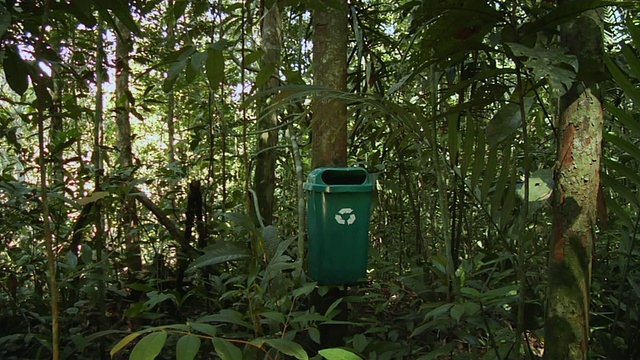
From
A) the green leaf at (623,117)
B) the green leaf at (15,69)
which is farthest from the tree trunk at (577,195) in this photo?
the green leaf at (15,69)

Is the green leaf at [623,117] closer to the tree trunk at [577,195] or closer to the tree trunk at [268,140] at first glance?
the tree trunk at [577,195]

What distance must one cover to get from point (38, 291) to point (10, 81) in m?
1.66

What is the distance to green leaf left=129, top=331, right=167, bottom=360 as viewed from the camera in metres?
0.80

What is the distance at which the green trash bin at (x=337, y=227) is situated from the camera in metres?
2.17

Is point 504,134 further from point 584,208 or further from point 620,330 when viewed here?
point 620,330

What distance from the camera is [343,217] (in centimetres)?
220

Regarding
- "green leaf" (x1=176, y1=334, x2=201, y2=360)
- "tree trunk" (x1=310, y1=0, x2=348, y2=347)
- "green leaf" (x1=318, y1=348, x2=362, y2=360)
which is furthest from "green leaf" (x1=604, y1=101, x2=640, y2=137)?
"tree trunk" (x1=310, y1=0, x2=348, y2=347)

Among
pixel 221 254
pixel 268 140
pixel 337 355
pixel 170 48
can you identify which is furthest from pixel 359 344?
pixel 170 48

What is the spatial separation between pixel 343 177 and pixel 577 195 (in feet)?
4.47

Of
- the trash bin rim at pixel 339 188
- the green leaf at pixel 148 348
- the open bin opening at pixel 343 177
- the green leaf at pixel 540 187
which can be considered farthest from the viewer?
the open bin opening at pixel 343 177

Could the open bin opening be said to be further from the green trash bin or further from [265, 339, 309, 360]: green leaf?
[265, 339, 309, 360]: green leaf

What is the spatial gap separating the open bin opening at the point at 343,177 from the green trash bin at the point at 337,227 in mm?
58

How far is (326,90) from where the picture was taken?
122 centimetres

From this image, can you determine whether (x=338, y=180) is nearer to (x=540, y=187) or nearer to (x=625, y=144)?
(x=540, y=187)
